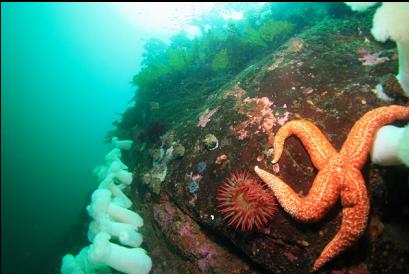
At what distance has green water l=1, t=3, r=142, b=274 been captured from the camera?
160 feet

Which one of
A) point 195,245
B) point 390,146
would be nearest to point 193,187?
point 195,245

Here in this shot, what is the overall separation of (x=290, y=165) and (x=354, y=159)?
0.85 m

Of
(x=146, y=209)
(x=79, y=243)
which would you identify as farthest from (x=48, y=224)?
(x=146, y=209)

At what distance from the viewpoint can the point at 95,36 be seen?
94250 mm

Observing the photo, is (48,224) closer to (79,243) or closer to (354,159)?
(79,243)

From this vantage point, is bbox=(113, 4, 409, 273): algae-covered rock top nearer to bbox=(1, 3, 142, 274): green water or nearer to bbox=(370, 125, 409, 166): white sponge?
bbox=(370, 125, 409, 166): white sponge

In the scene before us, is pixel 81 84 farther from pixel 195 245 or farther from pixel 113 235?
pixel 195 245

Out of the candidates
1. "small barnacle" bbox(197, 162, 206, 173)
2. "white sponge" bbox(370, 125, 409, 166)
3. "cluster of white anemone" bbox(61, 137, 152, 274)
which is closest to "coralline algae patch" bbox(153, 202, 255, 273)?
"cluster of white anemone" bbox(61, 137, 152, 274)

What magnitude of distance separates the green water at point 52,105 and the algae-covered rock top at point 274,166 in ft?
96.4

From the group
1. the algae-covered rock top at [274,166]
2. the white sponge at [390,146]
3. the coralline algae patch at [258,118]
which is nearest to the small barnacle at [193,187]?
the algae-covered rock top at [274,166]

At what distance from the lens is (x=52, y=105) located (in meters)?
94.9

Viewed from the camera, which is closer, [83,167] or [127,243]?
[127,243]

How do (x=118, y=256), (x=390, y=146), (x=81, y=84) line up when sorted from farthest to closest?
(x=81, y=84) < (x=118, y=256) < (x=390, y=146)

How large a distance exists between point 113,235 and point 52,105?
4090 inches
